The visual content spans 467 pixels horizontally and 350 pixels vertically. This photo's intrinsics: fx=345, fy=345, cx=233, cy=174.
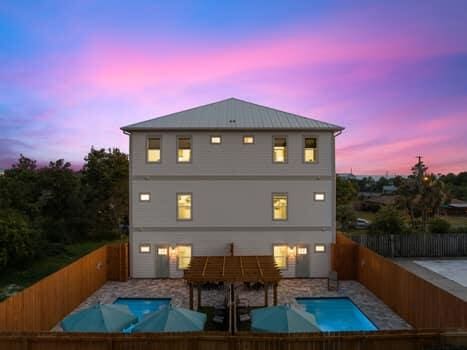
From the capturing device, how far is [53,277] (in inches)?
431

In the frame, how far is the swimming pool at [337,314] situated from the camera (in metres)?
11.4

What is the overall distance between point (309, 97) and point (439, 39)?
8165 mm

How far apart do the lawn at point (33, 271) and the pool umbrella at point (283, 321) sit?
474 inches

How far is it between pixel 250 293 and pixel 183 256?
3970 millimetres

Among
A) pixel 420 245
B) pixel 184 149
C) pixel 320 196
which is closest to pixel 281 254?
pixel 320 196

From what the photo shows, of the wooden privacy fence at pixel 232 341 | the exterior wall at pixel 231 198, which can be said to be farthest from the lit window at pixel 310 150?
the wooden privacy fence at pixel 232 341

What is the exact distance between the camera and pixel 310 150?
17000 mm

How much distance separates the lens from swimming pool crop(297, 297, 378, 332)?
449 inches

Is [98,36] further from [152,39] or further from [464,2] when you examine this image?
[464,2]

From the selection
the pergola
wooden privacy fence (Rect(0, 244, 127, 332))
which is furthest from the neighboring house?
the pergola

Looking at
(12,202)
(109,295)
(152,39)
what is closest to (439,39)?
(152,39)

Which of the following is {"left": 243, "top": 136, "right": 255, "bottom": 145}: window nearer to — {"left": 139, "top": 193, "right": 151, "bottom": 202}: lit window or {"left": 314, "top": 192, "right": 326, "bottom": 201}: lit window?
{"left": 314, "top": 192, "right": 326, "bottom": 201}: lit window

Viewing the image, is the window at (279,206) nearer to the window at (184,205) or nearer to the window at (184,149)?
the window at (184,205)

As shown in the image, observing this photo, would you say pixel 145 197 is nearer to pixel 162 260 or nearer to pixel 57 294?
pixel 162 260
